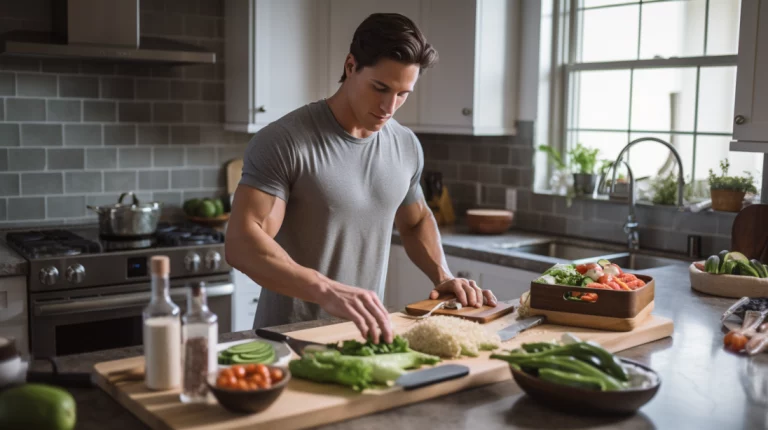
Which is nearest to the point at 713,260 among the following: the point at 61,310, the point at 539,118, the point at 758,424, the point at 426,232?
the point at 426,232

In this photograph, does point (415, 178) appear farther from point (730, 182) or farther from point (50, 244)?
point (50, 244)

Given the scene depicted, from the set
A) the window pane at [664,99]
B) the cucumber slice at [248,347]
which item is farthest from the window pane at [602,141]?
the cucumber slice at [248,347]

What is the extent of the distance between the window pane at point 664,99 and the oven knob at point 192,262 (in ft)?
7.09

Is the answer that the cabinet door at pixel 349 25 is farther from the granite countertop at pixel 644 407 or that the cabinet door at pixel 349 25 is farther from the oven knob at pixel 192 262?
the granite countertop at pixel 644 407

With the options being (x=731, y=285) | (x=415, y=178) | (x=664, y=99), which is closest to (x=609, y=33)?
(x=664, y=99)

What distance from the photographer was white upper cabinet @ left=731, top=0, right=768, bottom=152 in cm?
300

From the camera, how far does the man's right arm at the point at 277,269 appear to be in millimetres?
1847

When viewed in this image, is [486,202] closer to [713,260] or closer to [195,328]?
[713,260]

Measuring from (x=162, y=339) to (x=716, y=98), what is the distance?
2.94 metres

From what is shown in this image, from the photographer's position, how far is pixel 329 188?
7.92ft

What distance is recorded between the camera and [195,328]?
154 centimetres

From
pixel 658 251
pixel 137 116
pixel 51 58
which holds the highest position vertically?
pixel 51 58

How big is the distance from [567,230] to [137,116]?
229 cm

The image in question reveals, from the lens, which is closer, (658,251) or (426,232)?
(426,232)
